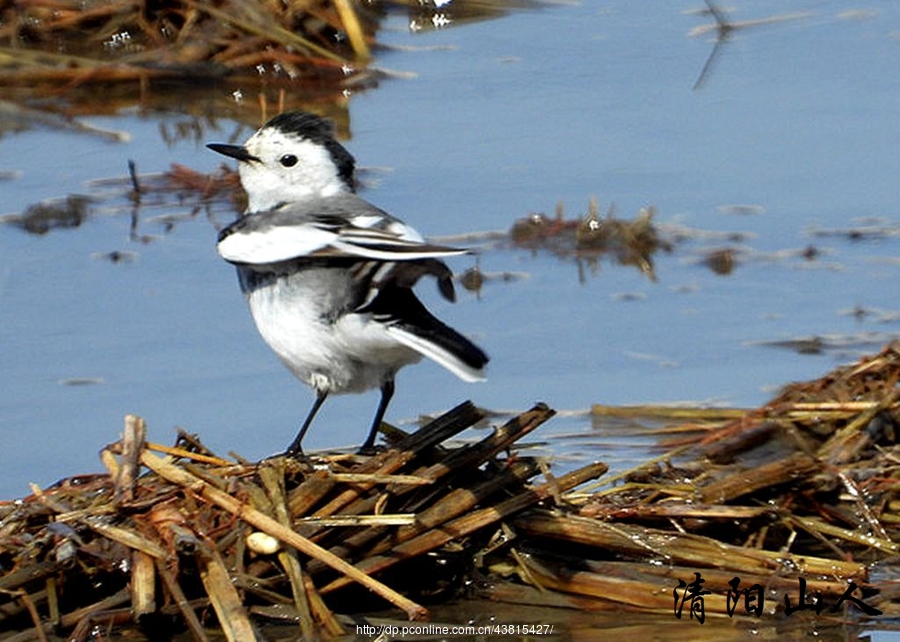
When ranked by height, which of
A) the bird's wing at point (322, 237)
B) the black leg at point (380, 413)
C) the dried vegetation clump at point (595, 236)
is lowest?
the black leg at point (380, 413)

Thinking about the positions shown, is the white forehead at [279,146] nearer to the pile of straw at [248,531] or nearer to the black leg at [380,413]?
the black leg at [380,413]

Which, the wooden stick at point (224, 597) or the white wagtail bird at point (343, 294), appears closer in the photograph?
the wooden stick at point (224, 597)

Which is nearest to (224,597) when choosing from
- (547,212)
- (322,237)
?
(322,237)

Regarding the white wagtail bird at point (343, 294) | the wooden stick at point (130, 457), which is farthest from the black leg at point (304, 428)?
the wooden stick at point (130, 457)

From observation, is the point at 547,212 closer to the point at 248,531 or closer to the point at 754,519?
the point at 754,519

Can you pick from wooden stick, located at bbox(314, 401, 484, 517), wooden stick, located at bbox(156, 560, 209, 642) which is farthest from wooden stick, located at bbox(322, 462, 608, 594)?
wooden stick, located at bbox(156, 560, 209, 642)

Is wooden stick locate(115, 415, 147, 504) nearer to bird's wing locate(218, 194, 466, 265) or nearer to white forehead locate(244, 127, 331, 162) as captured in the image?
bird's wing locate(218, 194, 466, 265)

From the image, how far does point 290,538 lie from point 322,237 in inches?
32.7

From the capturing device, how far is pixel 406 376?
7234 millimetres

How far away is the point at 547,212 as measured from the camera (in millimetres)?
8586

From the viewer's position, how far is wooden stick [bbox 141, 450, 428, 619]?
208 inches

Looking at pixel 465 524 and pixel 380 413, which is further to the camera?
pixel 380 413

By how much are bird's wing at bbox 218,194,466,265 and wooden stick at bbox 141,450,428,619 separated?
2.18 ft

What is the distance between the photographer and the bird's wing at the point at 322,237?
5.41 meters
